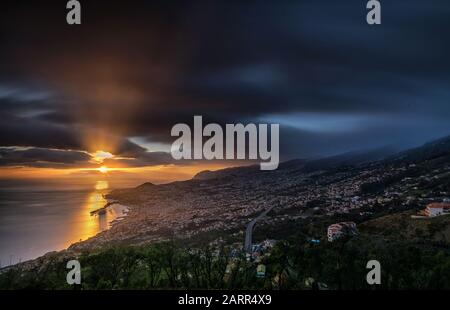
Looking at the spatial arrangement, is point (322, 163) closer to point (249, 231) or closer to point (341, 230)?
point (341, 230)

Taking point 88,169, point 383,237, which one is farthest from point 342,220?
point 88,169

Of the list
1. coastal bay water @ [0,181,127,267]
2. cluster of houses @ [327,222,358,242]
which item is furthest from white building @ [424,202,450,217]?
coastal bay water @ [0,181,127,267]

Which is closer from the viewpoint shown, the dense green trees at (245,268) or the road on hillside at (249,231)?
the dense green trees at (245,268)

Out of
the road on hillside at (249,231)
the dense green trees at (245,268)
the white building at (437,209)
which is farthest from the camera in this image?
the white building at (437,209)

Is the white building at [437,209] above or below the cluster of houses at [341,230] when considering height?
above

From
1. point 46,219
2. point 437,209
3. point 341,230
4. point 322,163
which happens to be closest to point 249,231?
point 341,230

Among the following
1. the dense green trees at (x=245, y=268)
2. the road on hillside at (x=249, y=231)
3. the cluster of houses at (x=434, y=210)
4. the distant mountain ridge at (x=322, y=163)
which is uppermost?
the distant mountain ridge at (x=322, y=163)

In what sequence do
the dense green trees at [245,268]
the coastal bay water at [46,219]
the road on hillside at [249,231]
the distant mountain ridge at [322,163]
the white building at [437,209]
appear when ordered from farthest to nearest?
the white building at [437,209] < the coastal bay water at [46,219] < the road on hillside at [249,231] < the distant mountain ridge at [322,163] < the dense green trees at [245,268]

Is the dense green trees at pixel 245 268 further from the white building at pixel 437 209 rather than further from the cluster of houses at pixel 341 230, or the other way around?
the white building at pixel 437 209

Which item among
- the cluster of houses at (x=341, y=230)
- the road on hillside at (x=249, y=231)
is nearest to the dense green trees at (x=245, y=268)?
the cluster of houses at (x=341, y=230)
